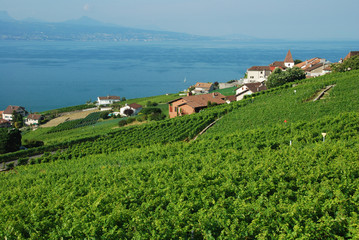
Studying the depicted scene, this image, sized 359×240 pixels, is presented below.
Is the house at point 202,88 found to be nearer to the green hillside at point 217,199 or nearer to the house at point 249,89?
the house at point 249,89

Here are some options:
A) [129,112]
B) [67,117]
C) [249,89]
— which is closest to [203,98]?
[249,89]

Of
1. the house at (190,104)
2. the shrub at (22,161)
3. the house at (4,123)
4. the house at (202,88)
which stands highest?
the house at (190,104)

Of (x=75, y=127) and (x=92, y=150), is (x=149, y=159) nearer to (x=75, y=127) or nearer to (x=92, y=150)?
(x=92, y=150)

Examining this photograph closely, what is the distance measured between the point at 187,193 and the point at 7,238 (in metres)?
5.29

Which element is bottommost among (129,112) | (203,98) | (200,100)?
(129,112)

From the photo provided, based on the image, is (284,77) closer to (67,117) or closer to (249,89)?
(249,89)

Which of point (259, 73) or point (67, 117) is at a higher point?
point (259, 73)

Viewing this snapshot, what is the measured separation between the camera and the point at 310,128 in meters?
17.9

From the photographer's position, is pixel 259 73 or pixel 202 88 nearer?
pixel 259 73

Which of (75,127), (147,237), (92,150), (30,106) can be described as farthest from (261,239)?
(30,106)

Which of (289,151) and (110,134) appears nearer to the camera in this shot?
(289,151)

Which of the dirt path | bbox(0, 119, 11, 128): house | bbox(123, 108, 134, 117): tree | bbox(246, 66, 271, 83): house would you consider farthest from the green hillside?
bbox(0, 119, 11, 128): house

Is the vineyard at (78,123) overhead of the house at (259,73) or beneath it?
beneath

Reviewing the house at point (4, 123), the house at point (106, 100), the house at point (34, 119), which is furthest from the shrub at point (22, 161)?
the house at point (106, 100)
